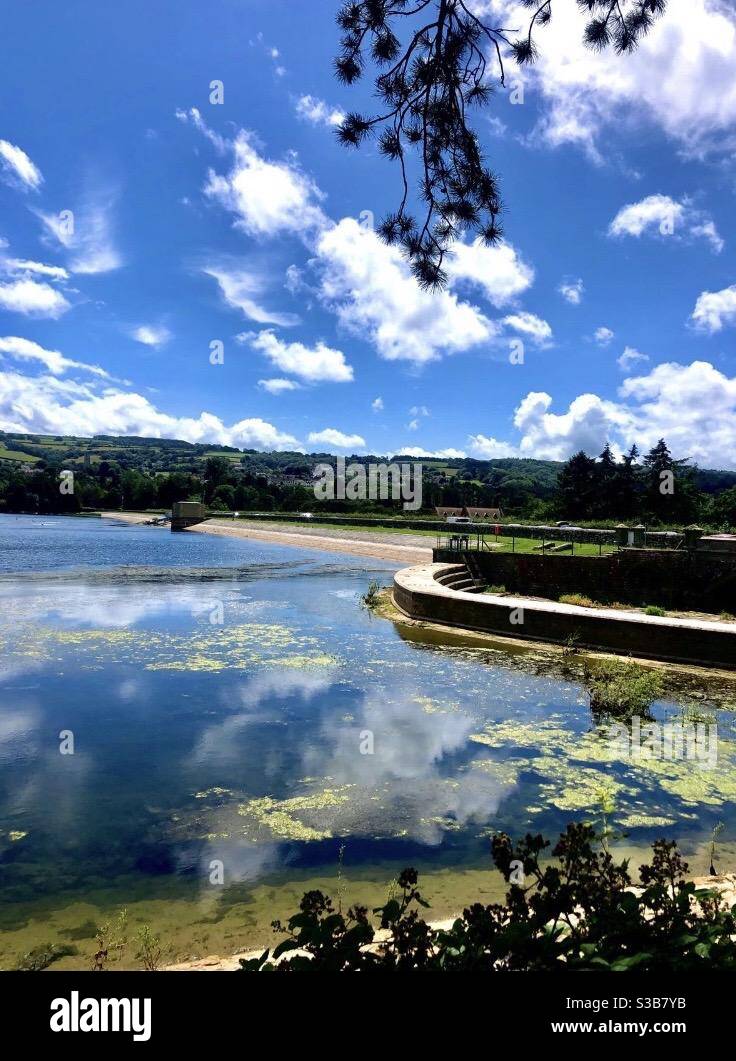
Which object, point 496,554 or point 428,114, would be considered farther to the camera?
point 496,554

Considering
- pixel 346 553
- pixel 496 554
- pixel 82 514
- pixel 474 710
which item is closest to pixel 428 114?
pixel 474 710

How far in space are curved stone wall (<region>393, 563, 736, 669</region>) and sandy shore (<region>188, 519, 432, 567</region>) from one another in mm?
16511

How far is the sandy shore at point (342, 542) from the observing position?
38.6 m

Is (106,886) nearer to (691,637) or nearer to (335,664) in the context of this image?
(335,664)

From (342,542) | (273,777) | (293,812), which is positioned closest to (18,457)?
(342,542)

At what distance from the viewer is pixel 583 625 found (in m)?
15.0

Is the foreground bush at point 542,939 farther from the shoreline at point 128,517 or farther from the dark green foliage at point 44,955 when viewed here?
the shoreline at point 128,517

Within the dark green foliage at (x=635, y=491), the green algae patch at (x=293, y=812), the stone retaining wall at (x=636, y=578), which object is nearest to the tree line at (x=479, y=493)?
the dark green foliage at (x=635, y=491)

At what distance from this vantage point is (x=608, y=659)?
537 inches

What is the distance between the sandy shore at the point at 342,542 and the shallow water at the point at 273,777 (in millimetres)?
22692

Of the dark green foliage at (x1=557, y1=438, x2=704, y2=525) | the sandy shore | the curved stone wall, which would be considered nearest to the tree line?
the dark green foliage at (x1=557, y1=438, x2=704, y2=525)

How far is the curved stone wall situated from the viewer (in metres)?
13.4
